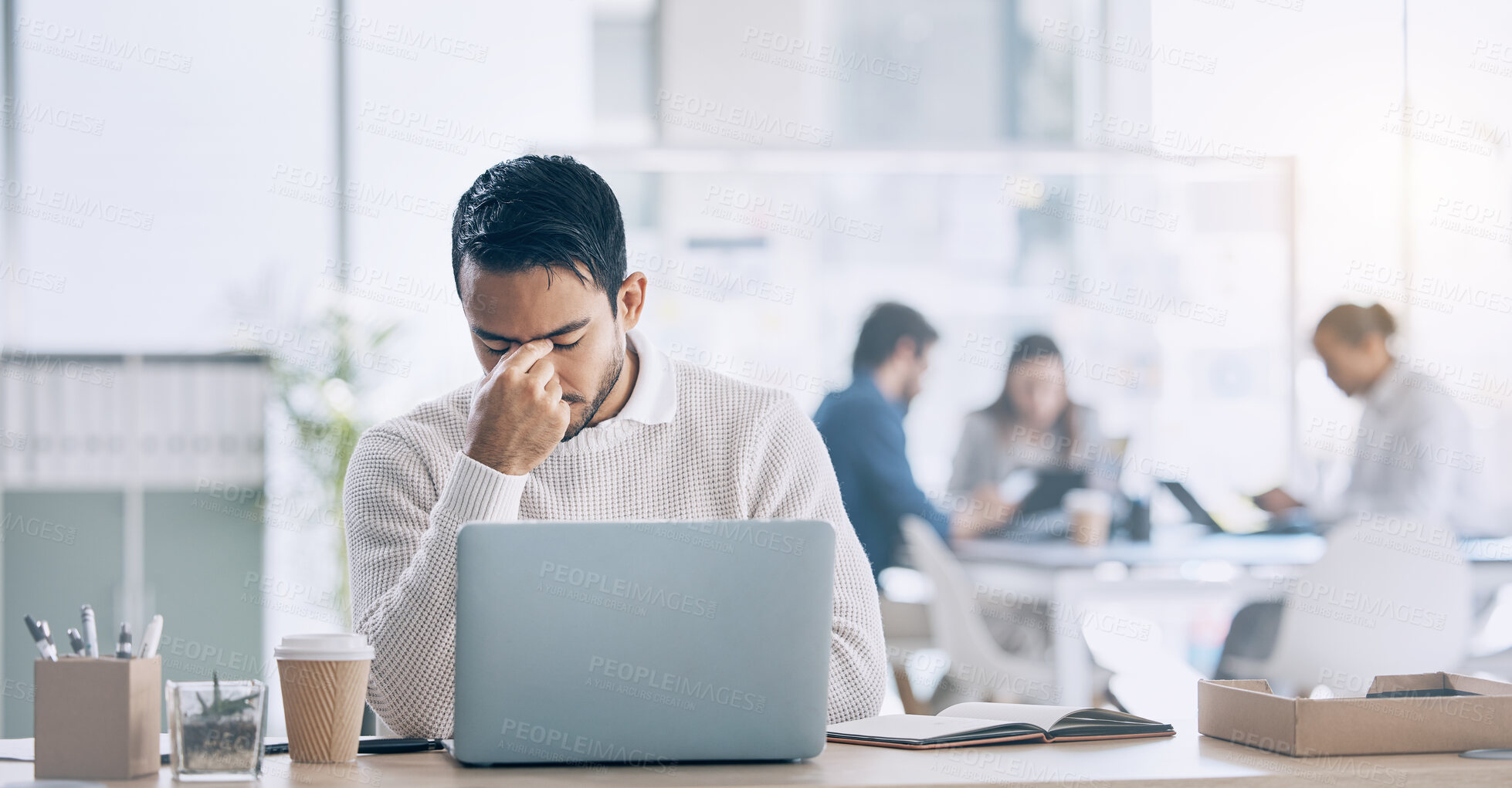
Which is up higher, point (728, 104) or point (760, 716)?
point (728, 104)

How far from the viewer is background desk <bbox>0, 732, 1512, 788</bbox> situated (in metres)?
1.01

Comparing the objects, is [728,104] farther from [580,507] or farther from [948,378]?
[580,507]

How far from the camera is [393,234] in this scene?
447cm

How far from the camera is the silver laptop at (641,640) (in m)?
1.03

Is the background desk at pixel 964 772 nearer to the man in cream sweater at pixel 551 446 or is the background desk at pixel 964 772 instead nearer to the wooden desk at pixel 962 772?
the wooden desk at pixel 962 772

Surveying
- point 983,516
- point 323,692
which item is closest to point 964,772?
point 323,692

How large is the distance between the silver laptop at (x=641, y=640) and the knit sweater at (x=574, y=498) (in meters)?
0.31

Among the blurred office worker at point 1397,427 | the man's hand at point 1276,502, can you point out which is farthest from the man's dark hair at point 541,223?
the man's hand at point 1276,502

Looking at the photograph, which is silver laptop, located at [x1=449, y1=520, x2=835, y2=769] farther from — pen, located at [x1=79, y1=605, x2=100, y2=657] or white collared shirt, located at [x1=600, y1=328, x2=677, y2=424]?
white collared shirt, located at [x1=600, y1=328, x2=677, y2=424]

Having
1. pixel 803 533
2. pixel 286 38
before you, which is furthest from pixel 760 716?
pixel 286 38

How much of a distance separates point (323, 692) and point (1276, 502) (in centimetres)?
335

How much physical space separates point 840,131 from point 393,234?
1806mm

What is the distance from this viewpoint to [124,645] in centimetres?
108

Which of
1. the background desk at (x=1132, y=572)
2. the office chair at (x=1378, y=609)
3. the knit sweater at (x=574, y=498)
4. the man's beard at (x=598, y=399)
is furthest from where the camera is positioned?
the background desk at (x=1132, y=572)
